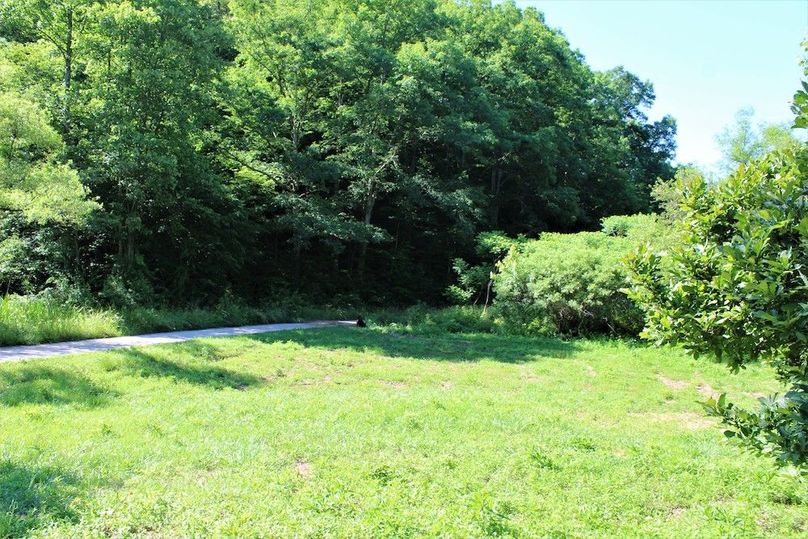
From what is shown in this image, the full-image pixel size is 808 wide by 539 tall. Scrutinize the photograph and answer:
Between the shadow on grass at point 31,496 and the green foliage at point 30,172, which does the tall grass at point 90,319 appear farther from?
the shadow on grass at point 31,496

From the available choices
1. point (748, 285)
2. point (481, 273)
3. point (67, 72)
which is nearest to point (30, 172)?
point (67, 72)

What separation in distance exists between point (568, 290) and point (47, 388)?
519 inches

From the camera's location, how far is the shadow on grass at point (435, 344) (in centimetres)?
1302

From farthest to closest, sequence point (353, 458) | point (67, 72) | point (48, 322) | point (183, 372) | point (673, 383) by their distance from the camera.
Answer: point (67, 72), point (673, 383), point (48, 322), point (183, 372), point (353, 458)

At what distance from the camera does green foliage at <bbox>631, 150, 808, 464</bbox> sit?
256 centimetres

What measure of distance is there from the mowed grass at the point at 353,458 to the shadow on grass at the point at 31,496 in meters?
0.02

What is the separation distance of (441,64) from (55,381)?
59.8 ft

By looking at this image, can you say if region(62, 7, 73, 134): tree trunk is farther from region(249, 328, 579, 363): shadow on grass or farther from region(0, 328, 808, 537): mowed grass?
region(0, 328, 808, 537): mowed grass

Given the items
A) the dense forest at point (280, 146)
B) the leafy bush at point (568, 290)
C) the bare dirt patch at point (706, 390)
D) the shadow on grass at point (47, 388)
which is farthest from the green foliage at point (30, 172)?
the bare dirt patch at point (706, 390)

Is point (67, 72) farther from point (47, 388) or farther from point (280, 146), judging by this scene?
point (47, 388)

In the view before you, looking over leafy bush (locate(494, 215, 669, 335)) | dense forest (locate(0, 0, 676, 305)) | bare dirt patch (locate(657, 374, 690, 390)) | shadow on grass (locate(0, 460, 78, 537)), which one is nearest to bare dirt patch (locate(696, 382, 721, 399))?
bare dirt patch (locate(657, 374, 690, 390))

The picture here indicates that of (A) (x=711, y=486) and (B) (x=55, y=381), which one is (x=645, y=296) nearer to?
(A) (x=711, y=486)

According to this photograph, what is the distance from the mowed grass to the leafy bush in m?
6.09

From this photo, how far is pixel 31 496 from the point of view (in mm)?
3977
